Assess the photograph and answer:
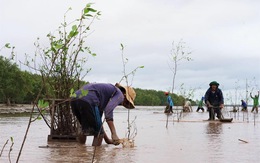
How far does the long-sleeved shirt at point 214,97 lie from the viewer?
58.6 feet

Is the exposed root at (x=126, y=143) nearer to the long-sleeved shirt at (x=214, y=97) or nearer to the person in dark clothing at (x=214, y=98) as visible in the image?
the person in dark clothing at (x=214, y=98)

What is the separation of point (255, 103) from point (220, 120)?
1812 centimetres

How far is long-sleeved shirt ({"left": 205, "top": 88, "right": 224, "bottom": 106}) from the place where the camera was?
1788 cm

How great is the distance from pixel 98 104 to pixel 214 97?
1079 cm

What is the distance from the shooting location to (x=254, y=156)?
689 centimetres

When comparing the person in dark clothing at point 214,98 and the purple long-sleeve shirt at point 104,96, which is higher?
the person in dark clothing at point 214,98

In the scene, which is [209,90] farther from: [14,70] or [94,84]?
[14,70]

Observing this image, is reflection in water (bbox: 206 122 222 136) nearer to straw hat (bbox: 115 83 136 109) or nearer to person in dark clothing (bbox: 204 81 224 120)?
person in dark clothing (bbox: 204 81 224 120)

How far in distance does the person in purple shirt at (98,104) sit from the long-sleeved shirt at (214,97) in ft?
34.1

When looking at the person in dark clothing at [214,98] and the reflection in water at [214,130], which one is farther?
the person in dark clothing at [214,98]

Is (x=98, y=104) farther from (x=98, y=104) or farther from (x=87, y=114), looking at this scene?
(x=87, y=114)

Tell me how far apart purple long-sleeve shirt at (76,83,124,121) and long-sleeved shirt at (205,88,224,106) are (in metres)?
10.5

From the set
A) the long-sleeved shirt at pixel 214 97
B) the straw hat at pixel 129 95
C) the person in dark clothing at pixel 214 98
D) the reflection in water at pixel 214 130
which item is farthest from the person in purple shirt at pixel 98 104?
the long-sleeved shirt at pixel 214 97

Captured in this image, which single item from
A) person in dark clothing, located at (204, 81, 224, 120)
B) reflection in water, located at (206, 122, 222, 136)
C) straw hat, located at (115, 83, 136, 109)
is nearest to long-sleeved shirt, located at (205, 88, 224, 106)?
person in dark clothing, located at (204, 81, 224, 120)
